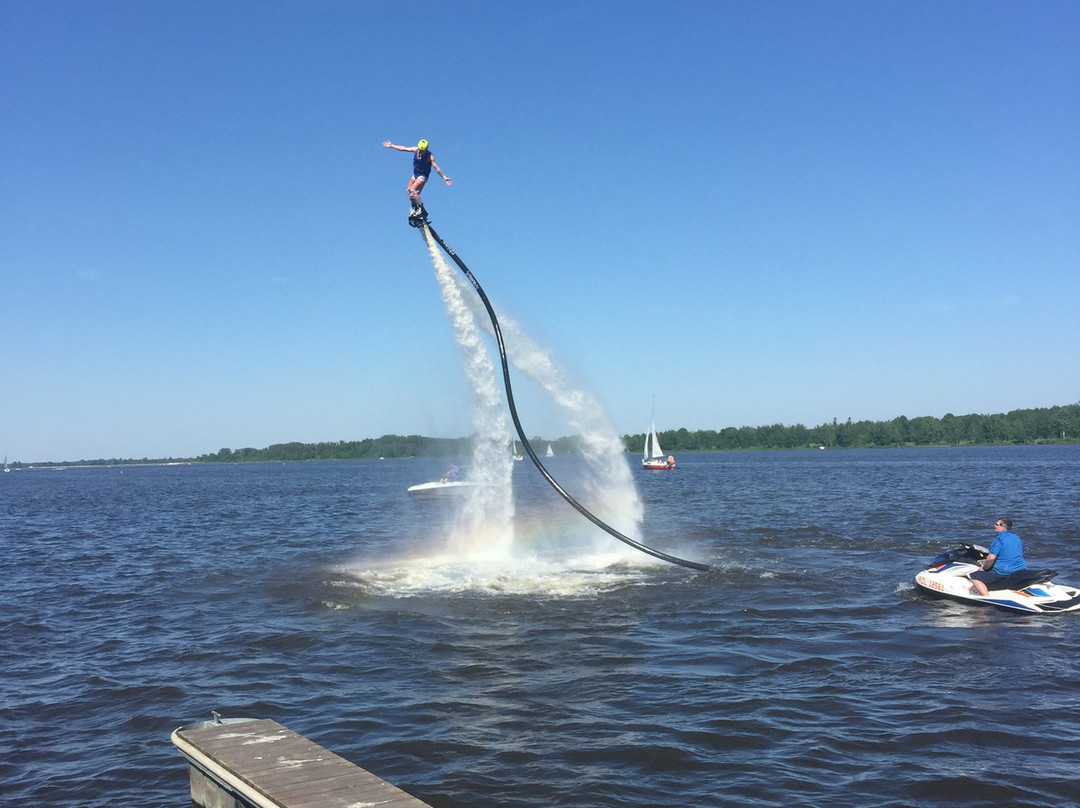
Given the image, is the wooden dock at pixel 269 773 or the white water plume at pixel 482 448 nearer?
the wooden dock at pixel 269 773

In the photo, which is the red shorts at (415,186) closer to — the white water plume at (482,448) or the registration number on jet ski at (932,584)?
the white water plume at (482,448)

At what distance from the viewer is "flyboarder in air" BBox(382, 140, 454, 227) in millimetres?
17188

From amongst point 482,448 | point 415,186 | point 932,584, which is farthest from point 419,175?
point 932,584

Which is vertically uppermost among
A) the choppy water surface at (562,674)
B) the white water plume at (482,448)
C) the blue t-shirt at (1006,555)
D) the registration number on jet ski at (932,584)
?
the white water plume at (482,448)

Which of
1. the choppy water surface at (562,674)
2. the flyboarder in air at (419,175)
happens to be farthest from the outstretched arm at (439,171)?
the choppy water surface at (562,674)

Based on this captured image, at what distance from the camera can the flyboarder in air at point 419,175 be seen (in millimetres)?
17188

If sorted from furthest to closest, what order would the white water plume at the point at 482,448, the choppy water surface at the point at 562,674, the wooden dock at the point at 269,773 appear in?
the white water plume at the point at 482,448, the choppy water surface at the point at 562,674, the wooden dock at the point at 269,773

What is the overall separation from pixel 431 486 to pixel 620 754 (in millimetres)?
53713

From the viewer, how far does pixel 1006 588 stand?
19922mm

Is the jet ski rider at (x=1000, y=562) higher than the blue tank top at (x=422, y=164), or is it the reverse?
the blue tank top at (x=422, y=164)

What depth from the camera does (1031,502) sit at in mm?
47688

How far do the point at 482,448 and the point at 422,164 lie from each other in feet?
32.0

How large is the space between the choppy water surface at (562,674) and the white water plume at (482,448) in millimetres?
498

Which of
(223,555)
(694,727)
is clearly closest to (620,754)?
(694,727)
